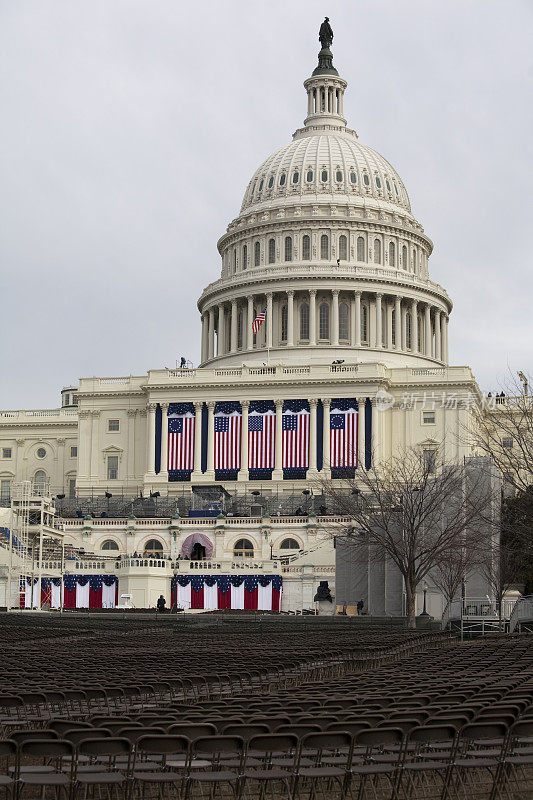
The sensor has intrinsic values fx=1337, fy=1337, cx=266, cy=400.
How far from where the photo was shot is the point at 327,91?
161 m

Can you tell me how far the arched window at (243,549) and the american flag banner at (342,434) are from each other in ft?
64.3

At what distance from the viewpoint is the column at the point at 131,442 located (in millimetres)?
125812

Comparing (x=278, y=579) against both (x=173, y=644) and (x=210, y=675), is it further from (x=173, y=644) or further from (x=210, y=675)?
(x=210, y=675)

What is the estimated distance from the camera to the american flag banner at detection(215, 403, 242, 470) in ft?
396

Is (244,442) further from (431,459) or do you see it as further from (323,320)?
(431,459)

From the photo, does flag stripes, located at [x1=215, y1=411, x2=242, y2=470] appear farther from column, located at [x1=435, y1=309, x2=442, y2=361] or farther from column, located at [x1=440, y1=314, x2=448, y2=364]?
column, located at [x1=440, y1=314, x2=448, y2=364]

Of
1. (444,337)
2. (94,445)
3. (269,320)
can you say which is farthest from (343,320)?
(94,445)

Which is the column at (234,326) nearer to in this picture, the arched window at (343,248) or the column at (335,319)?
the column at (335,319)

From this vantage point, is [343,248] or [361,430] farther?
[343,248]

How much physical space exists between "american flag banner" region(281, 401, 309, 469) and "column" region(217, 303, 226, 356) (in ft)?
79.4

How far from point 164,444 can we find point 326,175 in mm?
40730

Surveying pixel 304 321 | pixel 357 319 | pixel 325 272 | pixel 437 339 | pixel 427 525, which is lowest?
pixel 427 525

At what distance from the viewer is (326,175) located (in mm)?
147000

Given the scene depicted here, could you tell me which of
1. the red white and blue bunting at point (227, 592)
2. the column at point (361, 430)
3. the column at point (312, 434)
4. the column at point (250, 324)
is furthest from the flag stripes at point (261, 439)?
the red white and blue bunting at point (227, 592)
